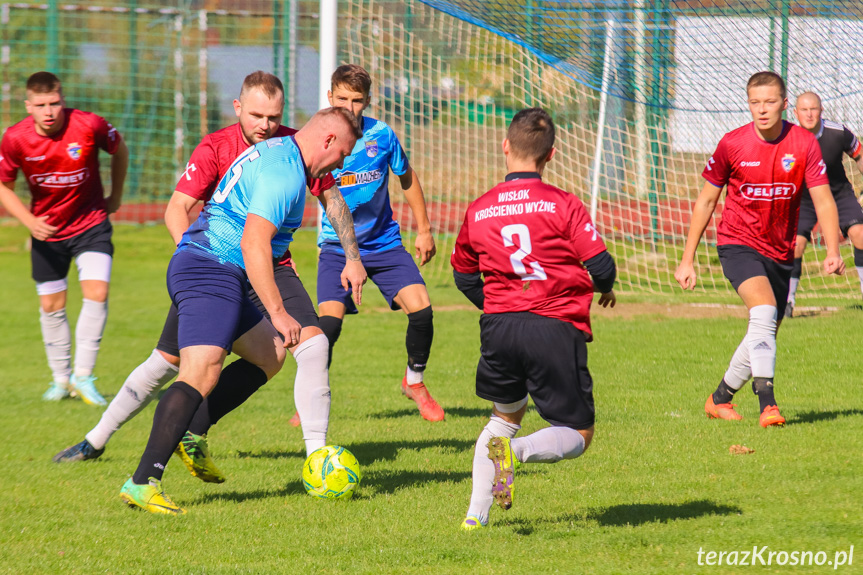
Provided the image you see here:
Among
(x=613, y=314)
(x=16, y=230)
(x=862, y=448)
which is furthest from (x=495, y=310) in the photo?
(x=16, y=230)

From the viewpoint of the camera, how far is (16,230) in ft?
63.0

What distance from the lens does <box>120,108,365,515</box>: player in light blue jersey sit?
4.35 metres

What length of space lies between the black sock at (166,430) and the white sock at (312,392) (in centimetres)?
61

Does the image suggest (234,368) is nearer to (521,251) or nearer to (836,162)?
(521,251)

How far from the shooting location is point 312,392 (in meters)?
4.88

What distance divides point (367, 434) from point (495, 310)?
2.57m

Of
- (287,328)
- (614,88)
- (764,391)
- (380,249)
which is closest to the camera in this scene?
(287,328)

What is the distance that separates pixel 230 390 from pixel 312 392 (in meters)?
0.61

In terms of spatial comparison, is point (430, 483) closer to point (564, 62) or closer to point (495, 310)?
point (495, 310)

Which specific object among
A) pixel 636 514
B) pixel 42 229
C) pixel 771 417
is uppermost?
pixel 42 229

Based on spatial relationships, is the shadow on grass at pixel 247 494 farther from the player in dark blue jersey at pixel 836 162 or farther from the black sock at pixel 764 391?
the player in dark blue jersey at pixel 836 162

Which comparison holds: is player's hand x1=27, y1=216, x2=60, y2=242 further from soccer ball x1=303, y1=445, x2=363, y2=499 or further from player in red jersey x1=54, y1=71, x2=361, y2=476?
soccer ball x1=303, y1=445, x2=363, y2=499

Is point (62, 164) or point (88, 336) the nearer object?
point (62, 164)

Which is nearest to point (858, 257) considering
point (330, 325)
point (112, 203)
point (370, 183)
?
point (370, 183)
